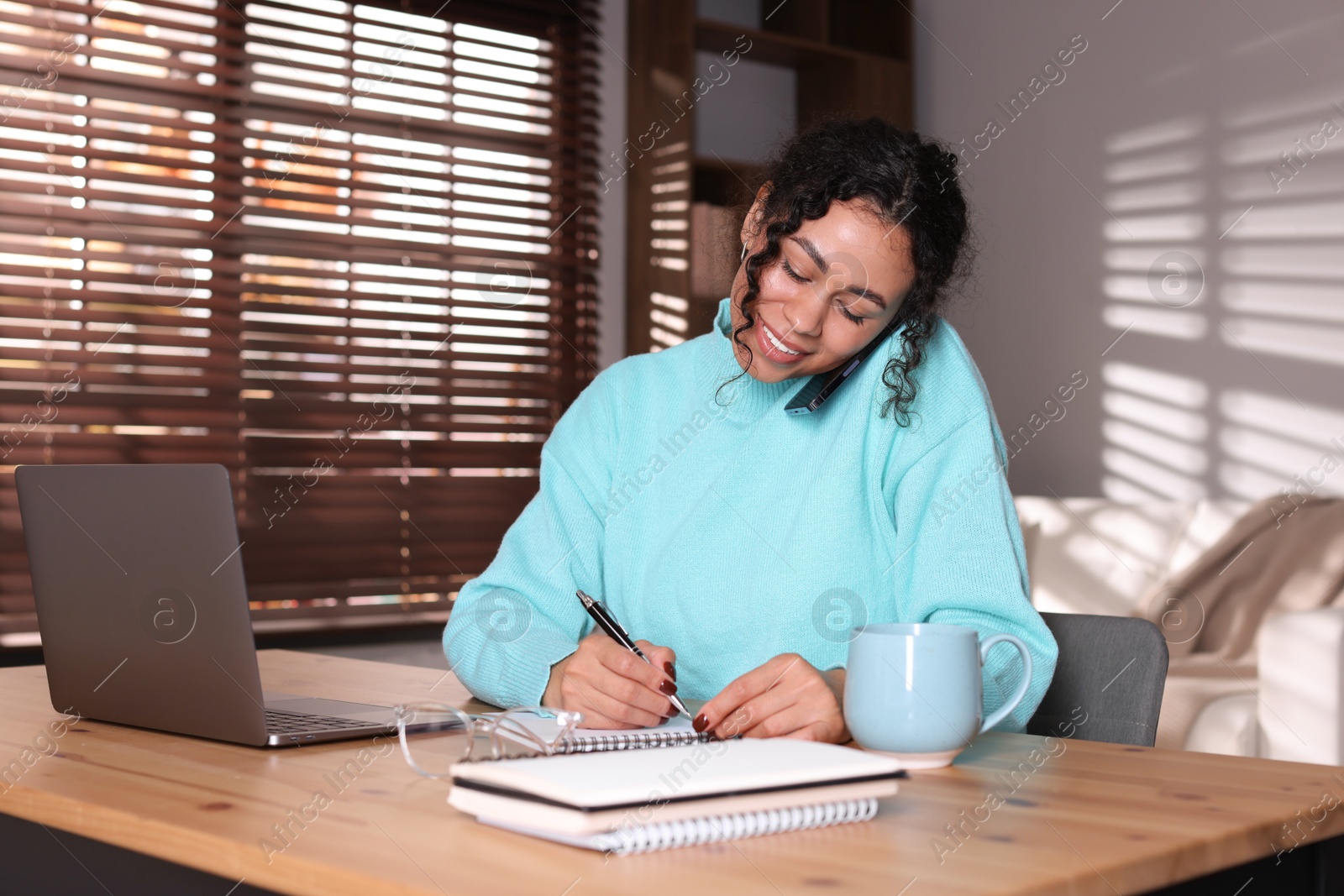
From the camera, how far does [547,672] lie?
109 cm

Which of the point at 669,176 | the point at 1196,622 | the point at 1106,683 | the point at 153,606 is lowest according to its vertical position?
the point at 1196,622

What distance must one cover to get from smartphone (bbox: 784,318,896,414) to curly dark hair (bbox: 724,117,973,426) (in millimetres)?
32

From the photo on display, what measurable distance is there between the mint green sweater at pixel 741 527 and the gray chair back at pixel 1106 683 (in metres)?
0.16

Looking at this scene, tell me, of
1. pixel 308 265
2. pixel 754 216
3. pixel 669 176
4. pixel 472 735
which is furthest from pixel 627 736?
pixel 669 176

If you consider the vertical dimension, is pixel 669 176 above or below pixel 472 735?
above

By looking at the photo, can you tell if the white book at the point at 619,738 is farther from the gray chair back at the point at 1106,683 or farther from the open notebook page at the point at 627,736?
the gray chair back at the point at 1106,683

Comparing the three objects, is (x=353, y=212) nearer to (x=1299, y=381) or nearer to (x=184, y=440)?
(x=184, y=440)

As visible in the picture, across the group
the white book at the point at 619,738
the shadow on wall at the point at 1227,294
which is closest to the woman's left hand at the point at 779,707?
the white book at the point at 619,738

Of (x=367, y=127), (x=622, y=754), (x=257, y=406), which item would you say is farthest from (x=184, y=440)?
(x=622, y=754)

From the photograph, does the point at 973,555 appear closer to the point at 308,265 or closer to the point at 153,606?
the point at 153,606

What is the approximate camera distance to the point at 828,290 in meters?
1.19

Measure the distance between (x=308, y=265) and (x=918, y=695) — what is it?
7.26 ft

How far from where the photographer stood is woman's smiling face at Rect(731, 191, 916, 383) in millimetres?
1172

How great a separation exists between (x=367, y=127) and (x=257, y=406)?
2.29 ft
